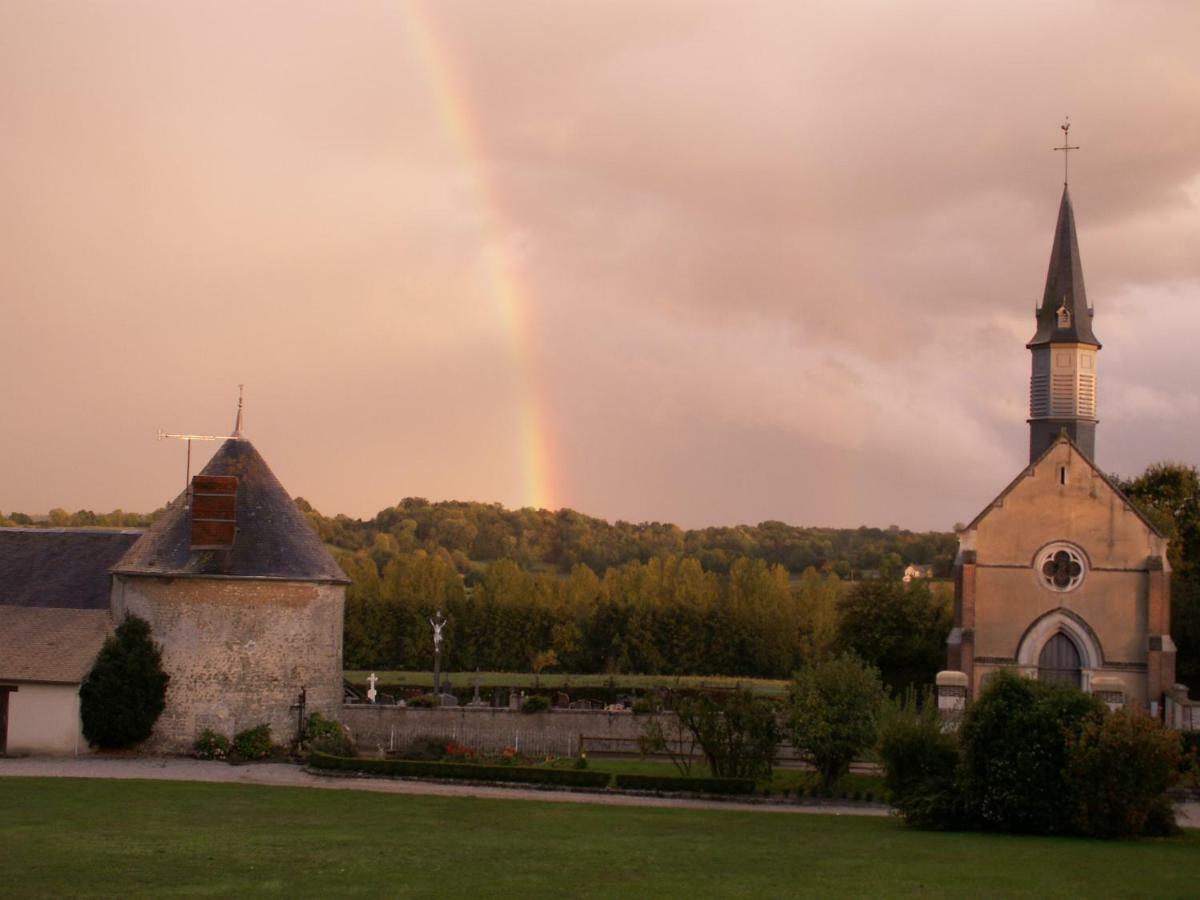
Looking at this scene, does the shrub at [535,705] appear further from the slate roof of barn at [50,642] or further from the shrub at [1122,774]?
the shrub at [1122,774]

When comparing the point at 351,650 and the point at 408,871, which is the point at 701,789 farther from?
the point at 351,650

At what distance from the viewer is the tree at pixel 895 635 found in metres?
51.2

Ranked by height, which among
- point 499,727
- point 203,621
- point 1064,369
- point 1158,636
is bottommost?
point 499,727

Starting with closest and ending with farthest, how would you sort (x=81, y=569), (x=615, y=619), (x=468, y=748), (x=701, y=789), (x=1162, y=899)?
(x=1162, y=899)
(x=701, y=789)
(x=468, y=748)
(x=81, y=569)
(x=615, y=619)

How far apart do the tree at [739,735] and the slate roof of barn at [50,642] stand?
17.2 meters

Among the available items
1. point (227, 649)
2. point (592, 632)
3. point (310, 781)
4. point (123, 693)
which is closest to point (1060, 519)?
point (310, 781)

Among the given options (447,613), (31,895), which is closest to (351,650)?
(447,613)

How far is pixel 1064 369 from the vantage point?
5000cm

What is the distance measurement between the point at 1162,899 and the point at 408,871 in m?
10.1

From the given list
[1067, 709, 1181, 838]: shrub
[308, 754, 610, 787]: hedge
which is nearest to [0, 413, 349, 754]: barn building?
[308, 754, 610, 787]: hedge

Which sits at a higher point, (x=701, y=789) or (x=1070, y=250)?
(x=1070, y=250)

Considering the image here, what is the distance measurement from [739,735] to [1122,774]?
10.9 metres

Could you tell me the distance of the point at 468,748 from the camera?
39156mm

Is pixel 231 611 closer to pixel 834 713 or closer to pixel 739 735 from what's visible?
→ pixel 739 735
